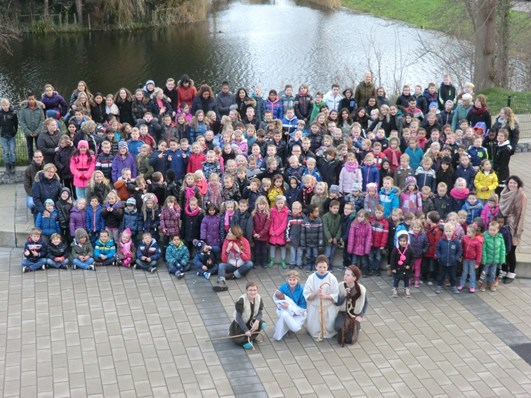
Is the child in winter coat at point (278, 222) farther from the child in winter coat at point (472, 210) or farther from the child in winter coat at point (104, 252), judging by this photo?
the child in winter coat at point (472, 210)

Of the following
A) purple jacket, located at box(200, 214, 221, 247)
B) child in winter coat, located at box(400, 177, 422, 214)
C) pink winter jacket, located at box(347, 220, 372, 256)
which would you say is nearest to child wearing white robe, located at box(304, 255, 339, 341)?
pink winter jacket, located at box(347, 220, 372, 256)

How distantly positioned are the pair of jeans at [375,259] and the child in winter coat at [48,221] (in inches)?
217

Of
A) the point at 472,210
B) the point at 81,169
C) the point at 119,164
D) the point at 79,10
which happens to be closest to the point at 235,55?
the point at 79,10

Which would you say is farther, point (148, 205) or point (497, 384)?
point (148, 205)

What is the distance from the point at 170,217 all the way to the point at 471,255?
5.14m

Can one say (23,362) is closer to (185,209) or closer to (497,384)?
(185,209)

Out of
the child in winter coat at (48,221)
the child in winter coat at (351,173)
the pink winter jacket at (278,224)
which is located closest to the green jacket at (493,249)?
the child in winter coat at (351,173)

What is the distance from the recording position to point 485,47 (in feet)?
90.3

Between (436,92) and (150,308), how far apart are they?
30.4 ft

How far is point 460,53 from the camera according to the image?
33500 millimetres

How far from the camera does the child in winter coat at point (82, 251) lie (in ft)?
45.6

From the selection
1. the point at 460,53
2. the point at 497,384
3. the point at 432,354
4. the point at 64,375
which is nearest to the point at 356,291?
the point at 432,354

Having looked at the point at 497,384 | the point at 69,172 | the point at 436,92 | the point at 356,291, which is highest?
the point at 436,92

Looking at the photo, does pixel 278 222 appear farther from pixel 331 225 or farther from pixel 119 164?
pixel 119 164
